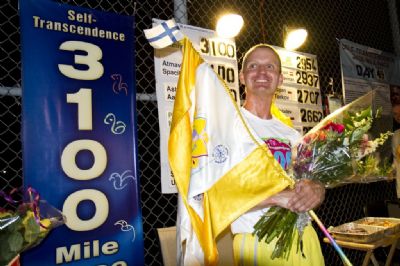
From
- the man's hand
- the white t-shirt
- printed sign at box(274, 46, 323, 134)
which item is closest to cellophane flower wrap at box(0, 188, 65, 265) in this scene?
the white t-shirt

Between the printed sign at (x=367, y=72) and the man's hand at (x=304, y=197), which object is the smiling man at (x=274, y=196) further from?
the printed sign at (x=367, y=72)

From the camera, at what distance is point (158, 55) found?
2.53m

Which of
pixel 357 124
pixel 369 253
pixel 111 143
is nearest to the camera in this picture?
pixel 357 124

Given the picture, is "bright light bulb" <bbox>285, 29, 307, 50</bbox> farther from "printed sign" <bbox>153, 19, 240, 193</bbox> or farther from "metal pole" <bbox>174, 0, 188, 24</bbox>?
"metal pole" <bbox>174, 0, 188, 24</bbox>

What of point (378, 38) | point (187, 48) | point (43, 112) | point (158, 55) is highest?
point (378, 38)

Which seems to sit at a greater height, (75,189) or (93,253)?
(75,189)

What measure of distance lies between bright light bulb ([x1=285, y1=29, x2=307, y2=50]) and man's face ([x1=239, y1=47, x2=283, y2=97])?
1.77 metres

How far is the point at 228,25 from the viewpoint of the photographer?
9.60 ft

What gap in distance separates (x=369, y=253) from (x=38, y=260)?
272 centimetres

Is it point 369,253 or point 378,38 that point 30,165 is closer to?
point 369,253

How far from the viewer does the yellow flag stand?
5.00ft

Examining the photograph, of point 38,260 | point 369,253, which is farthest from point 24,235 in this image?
point 369,253

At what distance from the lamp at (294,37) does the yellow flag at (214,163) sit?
7.18ft

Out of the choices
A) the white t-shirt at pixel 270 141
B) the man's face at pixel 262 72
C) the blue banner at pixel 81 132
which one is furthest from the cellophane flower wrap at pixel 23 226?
the man's face at pixel 262 72
